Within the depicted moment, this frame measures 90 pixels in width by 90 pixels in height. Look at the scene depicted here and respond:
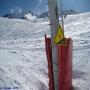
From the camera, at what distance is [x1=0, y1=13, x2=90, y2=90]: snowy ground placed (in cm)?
277

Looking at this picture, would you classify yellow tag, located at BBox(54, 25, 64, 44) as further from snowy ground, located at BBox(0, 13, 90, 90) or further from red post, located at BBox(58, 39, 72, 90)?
snowy ground, located at BBox(0, 13, 90, 90)

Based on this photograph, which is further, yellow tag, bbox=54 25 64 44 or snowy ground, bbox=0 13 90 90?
snowy ground, bbox=0 13 90 90

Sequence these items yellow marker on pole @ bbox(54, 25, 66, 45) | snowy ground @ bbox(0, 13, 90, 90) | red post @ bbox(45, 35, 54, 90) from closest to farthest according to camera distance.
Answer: yellow marker on pole @ bbox(54, 25, 66, 45)
red post @ bbox(45, 35, 54, 90)
snowy ground @ bbox(0, 13, 90, 90)

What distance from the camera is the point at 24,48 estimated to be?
3000mm

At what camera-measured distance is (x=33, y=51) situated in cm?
305

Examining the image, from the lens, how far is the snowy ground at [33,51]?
2.77 m

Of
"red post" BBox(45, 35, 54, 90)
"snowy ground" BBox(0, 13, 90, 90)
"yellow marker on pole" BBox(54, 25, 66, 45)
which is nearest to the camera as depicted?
"yellow marker on pole" BBox(54, 25, 66, 45)

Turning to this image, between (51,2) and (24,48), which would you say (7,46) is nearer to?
(24,48)

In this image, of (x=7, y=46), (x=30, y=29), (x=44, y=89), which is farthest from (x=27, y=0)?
(x=44, y=89)

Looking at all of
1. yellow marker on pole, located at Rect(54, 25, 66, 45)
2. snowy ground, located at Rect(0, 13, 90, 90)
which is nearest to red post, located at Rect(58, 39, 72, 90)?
yellow marker on pole, located at Rect(54, 25, 66, 45)

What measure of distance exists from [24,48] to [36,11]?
442 mm

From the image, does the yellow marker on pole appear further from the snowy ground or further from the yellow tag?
the snowy ground

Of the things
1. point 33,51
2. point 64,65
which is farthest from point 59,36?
point 33,51

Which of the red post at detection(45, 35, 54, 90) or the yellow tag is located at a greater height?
the yellow tag
